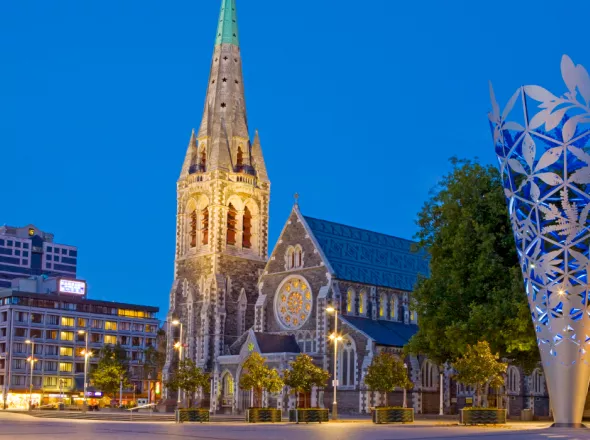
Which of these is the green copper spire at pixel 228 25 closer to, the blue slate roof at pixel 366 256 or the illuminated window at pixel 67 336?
the blue slate roof at pixel 366 256

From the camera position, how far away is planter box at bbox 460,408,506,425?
48125 mm

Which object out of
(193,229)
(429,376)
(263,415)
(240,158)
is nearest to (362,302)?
(429,376)

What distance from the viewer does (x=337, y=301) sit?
263ft

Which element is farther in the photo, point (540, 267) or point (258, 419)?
point (258, 419)

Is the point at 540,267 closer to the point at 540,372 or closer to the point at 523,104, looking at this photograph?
the point at 523,104

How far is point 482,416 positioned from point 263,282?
42050mm

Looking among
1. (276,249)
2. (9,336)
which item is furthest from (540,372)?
(9,336)

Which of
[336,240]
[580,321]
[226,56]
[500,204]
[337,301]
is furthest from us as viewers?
[226,56]

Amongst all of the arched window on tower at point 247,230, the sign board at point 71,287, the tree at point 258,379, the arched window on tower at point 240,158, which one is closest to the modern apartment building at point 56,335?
the sign board at point 71,287

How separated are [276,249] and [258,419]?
3419 centimetres

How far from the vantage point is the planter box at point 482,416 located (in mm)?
48125

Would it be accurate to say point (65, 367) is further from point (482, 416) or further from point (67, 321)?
point (482, 416)

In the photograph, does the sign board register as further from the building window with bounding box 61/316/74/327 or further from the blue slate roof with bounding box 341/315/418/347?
the blue slate roof with bounding box 341/315/418/347

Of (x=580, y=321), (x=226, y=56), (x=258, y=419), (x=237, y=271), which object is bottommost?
(x=258, y=419)
